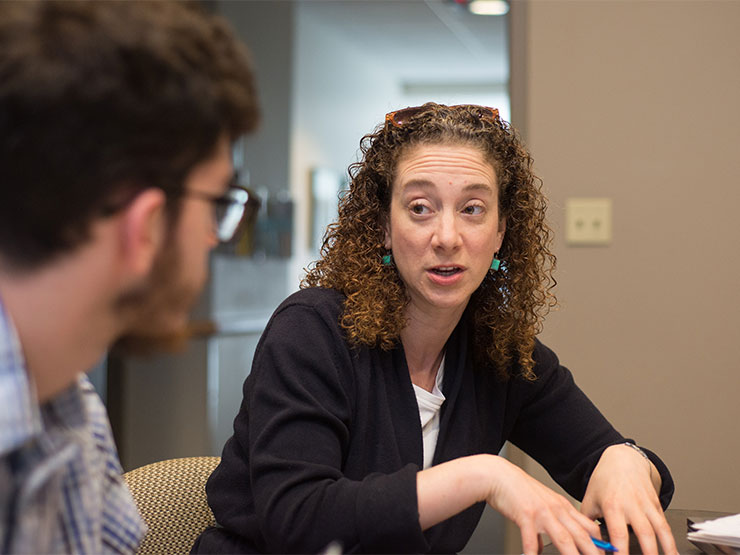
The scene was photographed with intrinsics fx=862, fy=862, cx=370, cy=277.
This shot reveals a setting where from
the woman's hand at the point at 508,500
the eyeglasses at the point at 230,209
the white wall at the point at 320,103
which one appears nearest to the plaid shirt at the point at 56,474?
the eyeglasses at the point at 230,209

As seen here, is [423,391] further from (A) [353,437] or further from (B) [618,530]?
(B) [618,530]

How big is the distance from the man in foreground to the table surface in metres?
0.67

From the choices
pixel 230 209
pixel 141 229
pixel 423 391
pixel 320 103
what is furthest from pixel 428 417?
pixel 320 103

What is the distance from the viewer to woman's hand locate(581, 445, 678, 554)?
111 centimetres

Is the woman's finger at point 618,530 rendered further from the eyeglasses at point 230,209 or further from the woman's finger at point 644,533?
the eyeglasses at point 230,209

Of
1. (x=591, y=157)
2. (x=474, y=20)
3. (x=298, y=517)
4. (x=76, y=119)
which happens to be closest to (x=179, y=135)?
(x=76, y=119)

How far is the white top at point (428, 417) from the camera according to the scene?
4.51ft

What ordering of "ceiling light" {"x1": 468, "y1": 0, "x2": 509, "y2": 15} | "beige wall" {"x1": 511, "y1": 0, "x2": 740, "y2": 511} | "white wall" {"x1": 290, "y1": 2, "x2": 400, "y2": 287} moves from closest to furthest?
"beige wall" {"x1": 511, "y1": 0, "x2": 740, "y2": 511}
"ceiling light" {"x1": 468, "y1": 0, "x2": 509, "y2": 15}
"white wall" {"x1": 290, "y1": 2, "x2": 400, "y2": 287}

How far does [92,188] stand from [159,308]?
0.41ft

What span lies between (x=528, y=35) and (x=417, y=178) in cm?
115

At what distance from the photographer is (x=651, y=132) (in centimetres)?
228

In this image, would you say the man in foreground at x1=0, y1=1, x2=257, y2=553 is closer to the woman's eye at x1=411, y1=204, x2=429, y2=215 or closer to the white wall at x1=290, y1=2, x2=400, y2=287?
the woman's eye at x1=411, y1=204, x2=429, y2=215

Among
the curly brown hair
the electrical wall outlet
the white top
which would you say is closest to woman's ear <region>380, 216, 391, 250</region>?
the curly brown hair

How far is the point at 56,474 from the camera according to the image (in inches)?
28.8
